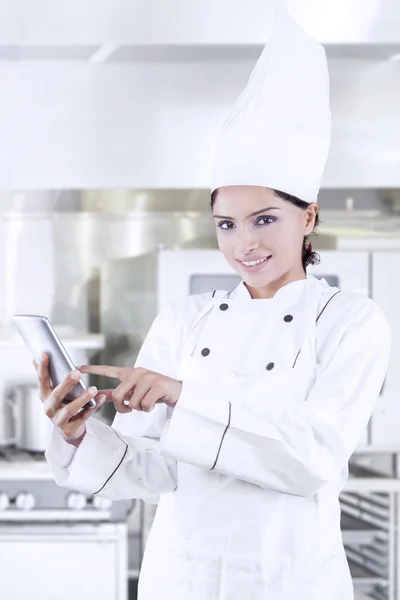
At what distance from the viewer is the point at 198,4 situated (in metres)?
2.21

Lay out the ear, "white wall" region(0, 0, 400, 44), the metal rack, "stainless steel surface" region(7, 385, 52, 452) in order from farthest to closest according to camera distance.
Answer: "stainless steel surface" region(7, 385, 52, 452)
the metal rack
"white wall" region(0, 0, 400, 44)
the ear

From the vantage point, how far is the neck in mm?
1385

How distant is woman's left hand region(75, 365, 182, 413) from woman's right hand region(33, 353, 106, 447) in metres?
0.03

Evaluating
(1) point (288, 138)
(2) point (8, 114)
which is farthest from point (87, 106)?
(1) point (288, 138)

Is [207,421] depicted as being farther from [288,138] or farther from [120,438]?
[288,138]

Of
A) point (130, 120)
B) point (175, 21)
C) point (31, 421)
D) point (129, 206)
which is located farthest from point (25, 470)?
point (175, 21)

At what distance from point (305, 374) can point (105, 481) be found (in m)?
0.35

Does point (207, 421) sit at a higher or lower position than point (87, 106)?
lower

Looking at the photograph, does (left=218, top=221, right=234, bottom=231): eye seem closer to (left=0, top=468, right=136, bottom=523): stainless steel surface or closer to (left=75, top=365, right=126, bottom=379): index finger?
(left=75, top=365, right=126, bottom=379): index finger

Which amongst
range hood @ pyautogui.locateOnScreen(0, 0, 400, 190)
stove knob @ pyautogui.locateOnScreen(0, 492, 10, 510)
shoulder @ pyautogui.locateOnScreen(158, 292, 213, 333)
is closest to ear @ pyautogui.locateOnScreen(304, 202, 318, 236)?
shoulder @ pyautogui.locateOnScreen(158, 292, 213, 333)

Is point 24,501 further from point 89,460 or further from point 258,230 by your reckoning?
point 258,230

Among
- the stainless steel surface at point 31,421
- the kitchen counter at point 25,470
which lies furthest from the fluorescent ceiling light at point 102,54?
the kitchen counter at point 25,470

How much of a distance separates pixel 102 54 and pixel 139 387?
5.57 feet

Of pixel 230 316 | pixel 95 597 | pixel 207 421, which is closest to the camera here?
pixel 207 421
